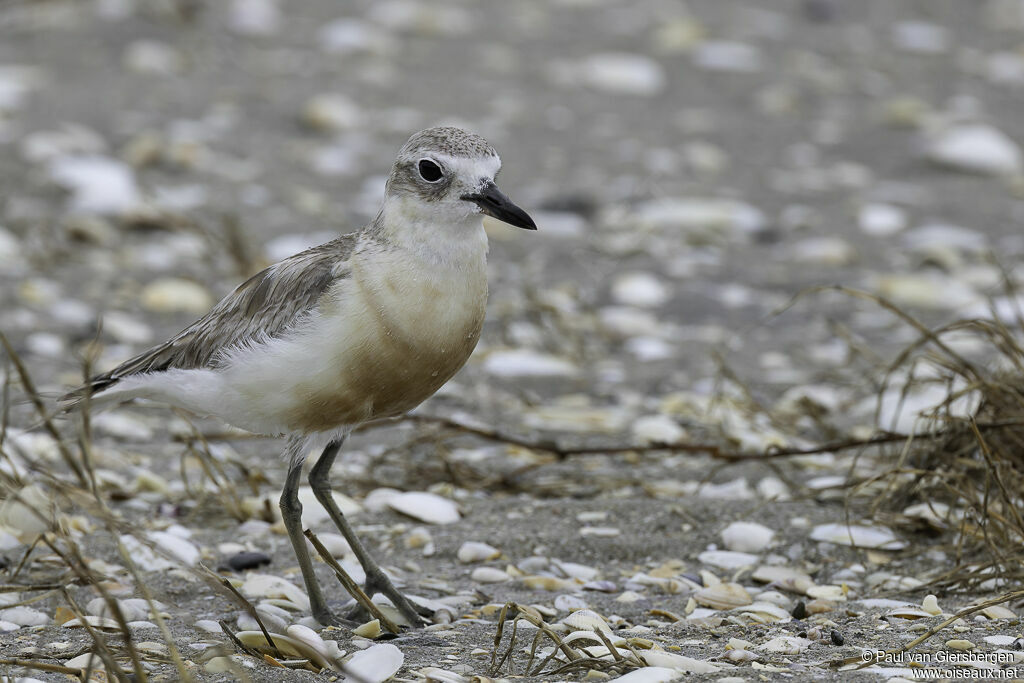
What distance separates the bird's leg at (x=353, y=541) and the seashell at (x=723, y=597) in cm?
86

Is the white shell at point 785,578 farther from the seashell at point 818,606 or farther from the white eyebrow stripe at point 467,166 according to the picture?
the white eyebrow stripe at point 467,166

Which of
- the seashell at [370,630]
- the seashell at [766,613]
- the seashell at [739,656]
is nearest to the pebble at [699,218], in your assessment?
the seashell at [766,613]

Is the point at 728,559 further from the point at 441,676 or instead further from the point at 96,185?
the point at 96,185

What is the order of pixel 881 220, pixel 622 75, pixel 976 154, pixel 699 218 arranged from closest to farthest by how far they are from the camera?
pixel 699 218
pixel 881 220
pixel 976 154
pixel 622 75

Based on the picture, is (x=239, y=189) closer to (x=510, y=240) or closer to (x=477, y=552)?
(x=510, y=240)

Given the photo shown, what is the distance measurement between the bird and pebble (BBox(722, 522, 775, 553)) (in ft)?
3.92

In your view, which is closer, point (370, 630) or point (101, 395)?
point (370, 630)

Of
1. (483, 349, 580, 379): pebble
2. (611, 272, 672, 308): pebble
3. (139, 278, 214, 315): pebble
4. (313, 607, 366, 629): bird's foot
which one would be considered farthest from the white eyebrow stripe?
(611, 272, 672, 308): pebble

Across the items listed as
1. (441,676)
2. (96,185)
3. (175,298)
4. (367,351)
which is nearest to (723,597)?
(441,676)

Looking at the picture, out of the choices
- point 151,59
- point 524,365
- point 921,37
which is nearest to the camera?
point 524,365

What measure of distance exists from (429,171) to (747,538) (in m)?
1.67

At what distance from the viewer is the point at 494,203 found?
3705 millimetres

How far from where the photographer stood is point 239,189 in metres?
8.21

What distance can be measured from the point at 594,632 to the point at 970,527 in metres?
1.40
